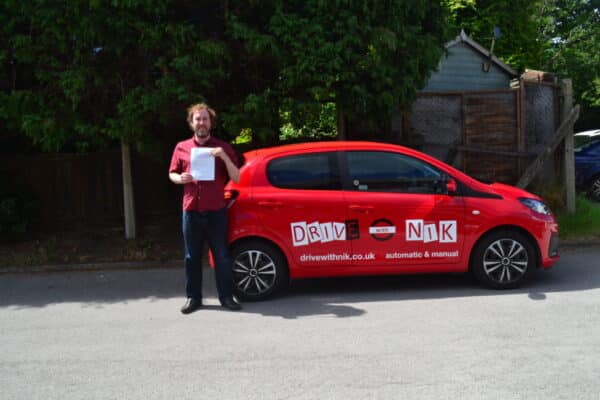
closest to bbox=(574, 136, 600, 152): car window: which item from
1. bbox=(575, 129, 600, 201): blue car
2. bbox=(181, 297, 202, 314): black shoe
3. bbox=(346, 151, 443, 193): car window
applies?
bbox=(575, 129, 600, 201): blue car

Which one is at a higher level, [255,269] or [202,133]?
[202,133]

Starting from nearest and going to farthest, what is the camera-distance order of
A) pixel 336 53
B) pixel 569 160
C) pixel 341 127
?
pixel 336 53
pixel 341 127
pixel 569 160

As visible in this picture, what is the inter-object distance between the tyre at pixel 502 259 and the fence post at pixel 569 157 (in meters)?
3.98

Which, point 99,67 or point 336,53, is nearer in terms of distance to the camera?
point 336,53

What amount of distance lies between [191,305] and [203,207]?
3.35 feet

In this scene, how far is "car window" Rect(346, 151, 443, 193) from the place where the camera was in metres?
6.72

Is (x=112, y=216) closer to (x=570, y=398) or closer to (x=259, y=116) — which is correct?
(x=259, y=116)

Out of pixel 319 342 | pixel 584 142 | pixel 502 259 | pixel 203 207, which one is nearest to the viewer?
pixel 319 342

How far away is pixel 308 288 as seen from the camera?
722 cm

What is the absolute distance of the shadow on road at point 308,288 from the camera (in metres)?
6.54

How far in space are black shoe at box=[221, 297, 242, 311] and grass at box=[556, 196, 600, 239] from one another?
5.24 metres

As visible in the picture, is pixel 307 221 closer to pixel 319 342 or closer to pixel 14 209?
pixel 319 342

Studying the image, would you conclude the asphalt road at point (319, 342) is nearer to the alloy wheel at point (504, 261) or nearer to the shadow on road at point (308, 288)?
the shadow on road at point (308, 288)

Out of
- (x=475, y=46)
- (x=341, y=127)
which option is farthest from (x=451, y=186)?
(x=475, y=46)
